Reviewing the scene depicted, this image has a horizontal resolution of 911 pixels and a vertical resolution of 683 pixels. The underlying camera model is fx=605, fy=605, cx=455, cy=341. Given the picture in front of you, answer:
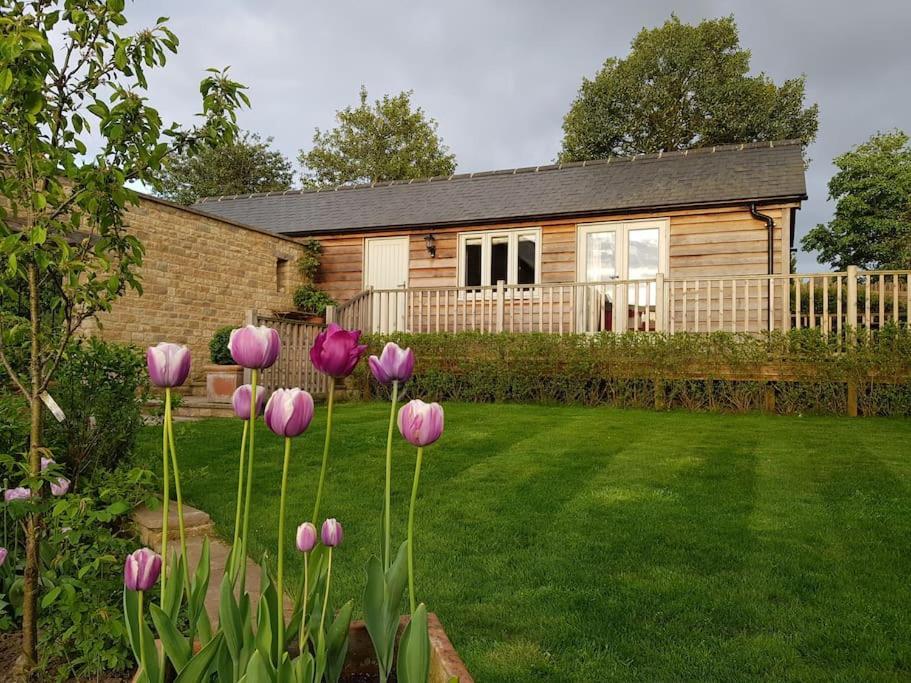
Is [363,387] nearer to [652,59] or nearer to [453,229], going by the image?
[453,229]

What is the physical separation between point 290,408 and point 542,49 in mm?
30419

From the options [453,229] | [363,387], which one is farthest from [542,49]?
[363,387]

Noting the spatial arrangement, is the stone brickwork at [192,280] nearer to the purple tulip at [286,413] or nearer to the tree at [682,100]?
the purple tulip at [286,413]

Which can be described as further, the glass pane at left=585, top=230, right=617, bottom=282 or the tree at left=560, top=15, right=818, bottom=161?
the tree at left=560, top=15, right=818, bottom=161

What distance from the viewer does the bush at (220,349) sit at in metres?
10.2

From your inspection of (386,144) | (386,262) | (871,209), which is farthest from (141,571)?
(871,209)

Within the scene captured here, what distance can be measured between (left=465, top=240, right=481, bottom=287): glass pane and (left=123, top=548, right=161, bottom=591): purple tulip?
11890 millimetres

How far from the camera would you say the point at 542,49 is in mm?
27906

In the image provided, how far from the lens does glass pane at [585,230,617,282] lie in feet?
38.8

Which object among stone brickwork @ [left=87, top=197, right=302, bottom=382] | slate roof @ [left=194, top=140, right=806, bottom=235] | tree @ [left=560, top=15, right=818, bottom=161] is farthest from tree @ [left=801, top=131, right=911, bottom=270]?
stone brickwork @ [left=87, top=197, right=302, bottom=382]

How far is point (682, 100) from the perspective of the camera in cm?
2586

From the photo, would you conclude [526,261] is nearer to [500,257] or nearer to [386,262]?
[500,257]

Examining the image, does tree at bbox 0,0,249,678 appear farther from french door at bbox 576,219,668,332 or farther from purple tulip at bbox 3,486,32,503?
french door at bbox 576,219,668,332

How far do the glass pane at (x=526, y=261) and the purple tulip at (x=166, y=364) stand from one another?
1154cm
